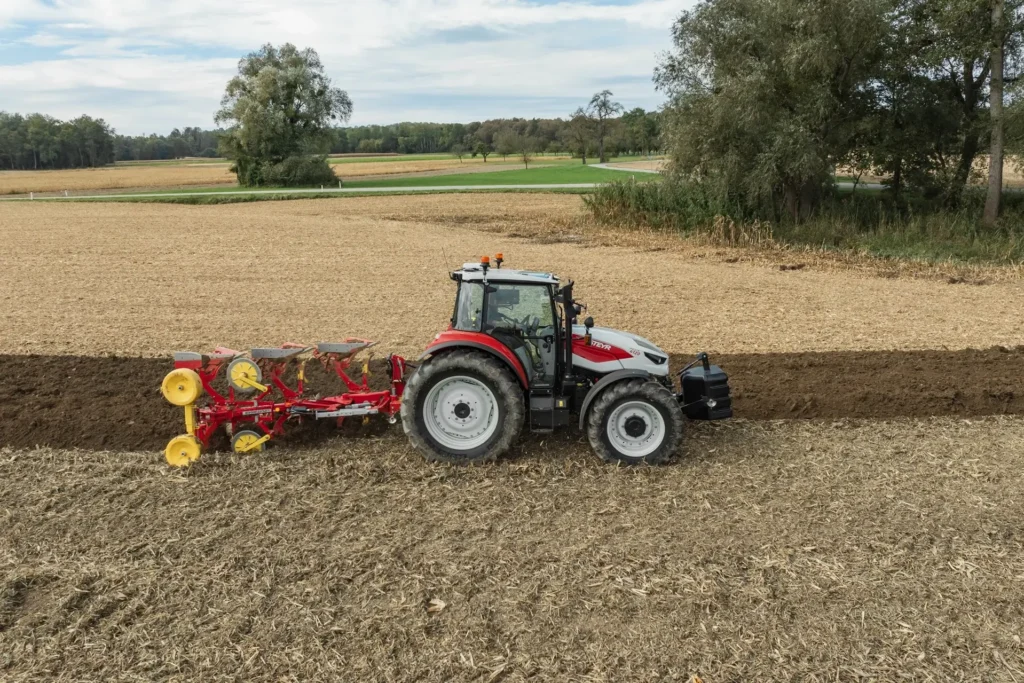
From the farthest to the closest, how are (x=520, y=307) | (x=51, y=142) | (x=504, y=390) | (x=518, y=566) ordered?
1. (x=51, y=142)
2. (x=520, y=307)
3. (x=504, y=390)
4. (x=518, y=566)

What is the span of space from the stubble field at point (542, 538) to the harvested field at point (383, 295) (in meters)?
0.37

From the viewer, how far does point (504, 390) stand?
7453 millimetres

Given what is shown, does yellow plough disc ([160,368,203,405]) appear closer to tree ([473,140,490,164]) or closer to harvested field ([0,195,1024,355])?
harvested field ([0,195,1024,355])

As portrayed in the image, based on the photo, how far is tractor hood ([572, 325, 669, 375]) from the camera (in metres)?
7.97

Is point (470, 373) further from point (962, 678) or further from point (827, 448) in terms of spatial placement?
point (962, 678)

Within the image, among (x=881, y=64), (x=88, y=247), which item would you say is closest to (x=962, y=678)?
(x=881, y=64)

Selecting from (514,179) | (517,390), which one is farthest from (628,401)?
(514,179)

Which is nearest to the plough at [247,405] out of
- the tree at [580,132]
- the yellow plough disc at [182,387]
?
the yellow plough disc at [182,387]

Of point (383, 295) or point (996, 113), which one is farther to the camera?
point (996, 113)

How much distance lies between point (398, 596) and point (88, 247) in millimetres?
22700

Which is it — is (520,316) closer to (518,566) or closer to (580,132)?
(518,566)

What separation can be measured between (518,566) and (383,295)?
464 inches

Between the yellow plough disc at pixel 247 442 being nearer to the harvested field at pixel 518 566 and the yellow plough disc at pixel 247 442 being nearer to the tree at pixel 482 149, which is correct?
the harvested field at pixel 518 566

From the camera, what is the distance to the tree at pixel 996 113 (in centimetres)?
2194
